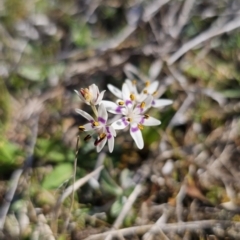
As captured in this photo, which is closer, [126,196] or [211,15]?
[126,196]

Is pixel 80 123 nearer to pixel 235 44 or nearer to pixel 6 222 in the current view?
pixel 6 222

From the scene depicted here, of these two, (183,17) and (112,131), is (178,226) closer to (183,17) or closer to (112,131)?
(112,131)

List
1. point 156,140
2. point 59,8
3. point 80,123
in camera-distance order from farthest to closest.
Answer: point 59,8
point 80,123
point 156,140

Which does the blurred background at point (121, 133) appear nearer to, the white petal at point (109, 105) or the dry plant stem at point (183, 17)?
the dry plant stem at point (183, 17)

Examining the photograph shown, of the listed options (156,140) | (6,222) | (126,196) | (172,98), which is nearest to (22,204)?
(6,222)

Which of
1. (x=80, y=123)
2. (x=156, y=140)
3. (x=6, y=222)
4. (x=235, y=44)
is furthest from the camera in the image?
(x=235, y=44)
